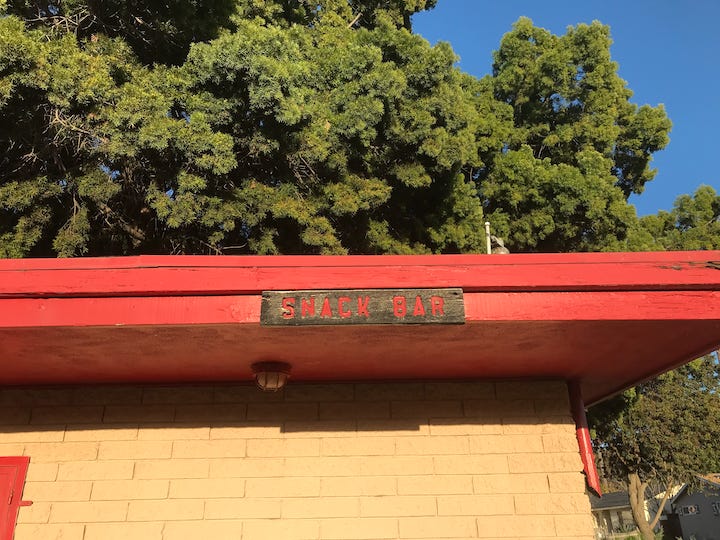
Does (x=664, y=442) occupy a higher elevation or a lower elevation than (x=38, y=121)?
lower

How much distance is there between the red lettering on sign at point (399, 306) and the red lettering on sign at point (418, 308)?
0.19ft

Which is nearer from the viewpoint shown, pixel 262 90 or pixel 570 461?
pixel 570 461

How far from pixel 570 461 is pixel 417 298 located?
2.03m

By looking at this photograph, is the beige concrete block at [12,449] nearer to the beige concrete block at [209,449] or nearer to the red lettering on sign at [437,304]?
the beige concrete block at [209,449]

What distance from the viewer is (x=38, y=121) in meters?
9.35

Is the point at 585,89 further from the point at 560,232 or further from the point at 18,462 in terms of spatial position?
the point at 18,462

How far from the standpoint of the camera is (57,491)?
4.12 metres

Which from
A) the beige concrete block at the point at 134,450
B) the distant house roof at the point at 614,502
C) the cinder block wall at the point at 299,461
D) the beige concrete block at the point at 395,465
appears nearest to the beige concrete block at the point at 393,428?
the cinder block wall at the point at 299,461

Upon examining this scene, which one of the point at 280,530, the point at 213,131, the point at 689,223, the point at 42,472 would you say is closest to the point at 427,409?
the point at 280,530

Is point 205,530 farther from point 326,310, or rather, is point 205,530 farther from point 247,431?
point 326,310

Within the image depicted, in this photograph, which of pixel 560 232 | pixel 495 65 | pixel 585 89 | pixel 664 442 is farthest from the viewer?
pixel 664 442

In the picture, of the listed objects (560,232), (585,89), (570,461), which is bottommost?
(570,461)

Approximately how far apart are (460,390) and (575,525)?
1.18 metres

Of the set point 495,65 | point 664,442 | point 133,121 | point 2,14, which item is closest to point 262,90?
point 133,121
